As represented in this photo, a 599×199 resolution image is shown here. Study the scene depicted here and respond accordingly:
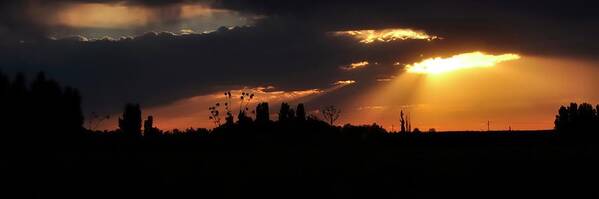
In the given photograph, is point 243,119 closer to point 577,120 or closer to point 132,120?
point 132,120

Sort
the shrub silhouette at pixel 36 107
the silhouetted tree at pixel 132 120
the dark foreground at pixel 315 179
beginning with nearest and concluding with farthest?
the dark foreground at pixel 315 179
the shrub silhouette at pixel 36 107
the silhouetted tree at pixel 132 120

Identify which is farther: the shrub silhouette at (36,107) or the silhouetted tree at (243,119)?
the silhouetted tree at (243,119)

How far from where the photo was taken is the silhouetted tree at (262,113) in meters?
143

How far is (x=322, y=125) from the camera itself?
14575 cm

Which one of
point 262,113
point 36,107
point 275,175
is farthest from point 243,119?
point 275,175

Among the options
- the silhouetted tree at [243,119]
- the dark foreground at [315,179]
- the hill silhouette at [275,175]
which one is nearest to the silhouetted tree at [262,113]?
the silhouetted tree at [243,119]

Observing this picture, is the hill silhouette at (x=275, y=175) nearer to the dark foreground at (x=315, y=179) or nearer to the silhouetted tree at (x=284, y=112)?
the dark foreground at (x=315, y=179)

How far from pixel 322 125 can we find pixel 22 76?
5890 cm

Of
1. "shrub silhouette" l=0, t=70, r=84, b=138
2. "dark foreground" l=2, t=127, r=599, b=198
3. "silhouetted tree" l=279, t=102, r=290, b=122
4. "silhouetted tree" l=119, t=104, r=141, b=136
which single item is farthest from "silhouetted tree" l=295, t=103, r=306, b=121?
"dark foreground" l=2, t=127, r=599, b=198

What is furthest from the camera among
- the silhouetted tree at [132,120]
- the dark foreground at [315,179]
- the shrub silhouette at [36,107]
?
the silhouetted tree at [132,120]

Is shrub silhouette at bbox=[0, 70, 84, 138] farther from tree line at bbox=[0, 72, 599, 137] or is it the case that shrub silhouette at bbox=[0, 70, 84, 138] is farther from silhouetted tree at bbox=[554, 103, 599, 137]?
silhouetted tree at bbox=[554, 103, 599, 137]

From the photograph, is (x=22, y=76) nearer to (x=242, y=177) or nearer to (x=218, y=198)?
(x=242, y=177)

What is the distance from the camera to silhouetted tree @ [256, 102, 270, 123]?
469 ft

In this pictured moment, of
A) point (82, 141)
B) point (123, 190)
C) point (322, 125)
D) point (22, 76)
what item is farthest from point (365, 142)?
point (123, 190)
